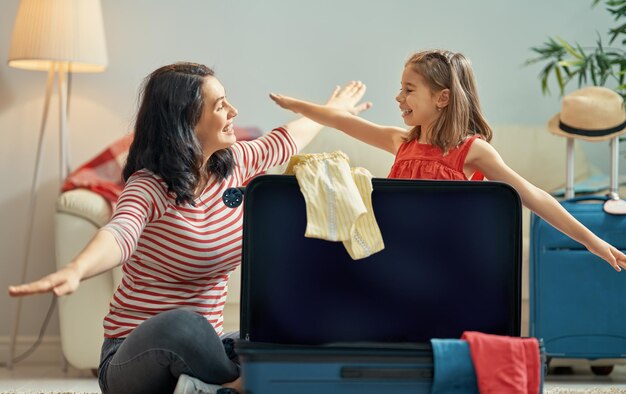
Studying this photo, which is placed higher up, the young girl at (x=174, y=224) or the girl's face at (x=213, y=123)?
the girl's face at (x=213, y=123)

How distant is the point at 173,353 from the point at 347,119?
0.71 meters

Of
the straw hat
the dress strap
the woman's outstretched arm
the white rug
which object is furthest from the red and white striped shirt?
the straw hat

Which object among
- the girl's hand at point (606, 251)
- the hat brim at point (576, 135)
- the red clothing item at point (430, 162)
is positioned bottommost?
the girl's hand at point (606, 251)

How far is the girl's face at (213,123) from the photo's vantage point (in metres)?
1.55

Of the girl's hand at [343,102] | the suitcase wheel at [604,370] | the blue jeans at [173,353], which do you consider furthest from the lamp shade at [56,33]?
the suitcase wheel at [604,370]

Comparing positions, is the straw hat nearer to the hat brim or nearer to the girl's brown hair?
the hat brim

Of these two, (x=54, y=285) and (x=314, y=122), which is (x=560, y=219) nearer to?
(x=314, y=122)

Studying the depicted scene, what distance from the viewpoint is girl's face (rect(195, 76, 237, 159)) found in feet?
5.09

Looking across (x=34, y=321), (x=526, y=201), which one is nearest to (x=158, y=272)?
(x=526, y=201)

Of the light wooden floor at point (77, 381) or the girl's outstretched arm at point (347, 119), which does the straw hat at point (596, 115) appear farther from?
the girl's outstretched arm at point (347, 119)

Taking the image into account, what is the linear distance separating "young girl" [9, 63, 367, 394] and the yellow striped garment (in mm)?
299

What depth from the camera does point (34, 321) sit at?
334 cm

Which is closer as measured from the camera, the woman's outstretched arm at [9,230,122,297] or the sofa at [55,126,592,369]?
the woman's outstretched arm at [9,230,122,297]

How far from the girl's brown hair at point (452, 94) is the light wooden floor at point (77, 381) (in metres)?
1.09
